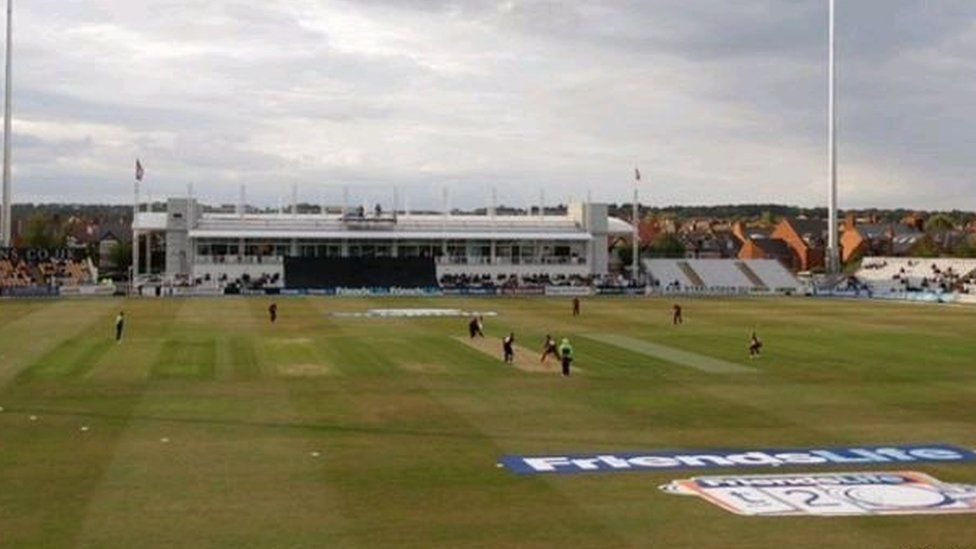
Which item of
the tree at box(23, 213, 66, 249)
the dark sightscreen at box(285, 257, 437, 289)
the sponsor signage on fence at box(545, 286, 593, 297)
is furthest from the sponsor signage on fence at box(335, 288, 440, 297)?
the tree at box(23, 213, 66, 249)

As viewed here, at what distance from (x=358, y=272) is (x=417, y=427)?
88787mm

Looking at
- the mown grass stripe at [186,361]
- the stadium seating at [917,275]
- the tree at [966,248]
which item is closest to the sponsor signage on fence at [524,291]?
the stadium seating at [917,275]

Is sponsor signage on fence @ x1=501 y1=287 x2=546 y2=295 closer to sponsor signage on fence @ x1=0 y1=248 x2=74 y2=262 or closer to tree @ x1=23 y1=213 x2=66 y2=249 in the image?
sponsor signage on fence @ x1=0 y1=248 x2=74 y2=262

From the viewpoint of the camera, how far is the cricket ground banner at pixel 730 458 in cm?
2308

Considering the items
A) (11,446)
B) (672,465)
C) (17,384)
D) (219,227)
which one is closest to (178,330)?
(17,384)

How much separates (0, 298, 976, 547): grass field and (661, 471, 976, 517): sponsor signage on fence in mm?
477

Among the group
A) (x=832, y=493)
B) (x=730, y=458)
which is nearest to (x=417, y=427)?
(x=730, y=458)

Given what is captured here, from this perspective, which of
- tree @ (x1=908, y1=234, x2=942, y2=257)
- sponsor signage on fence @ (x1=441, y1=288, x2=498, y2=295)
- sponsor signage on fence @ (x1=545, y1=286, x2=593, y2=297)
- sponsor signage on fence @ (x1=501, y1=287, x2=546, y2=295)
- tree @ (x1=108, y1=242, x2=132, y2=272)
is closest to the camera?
sponsor signage on fence @ (x1=441, y1=288, x2=498, y2=295)

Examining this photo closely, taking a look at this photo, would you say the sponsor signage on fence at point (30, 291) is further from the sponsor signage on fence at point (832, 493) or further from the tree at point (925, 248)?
the tree at point (925, 248)

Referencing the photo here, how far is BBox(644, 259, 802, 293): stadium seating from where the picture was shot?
372ft

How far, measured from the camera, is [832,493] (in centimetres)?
2052

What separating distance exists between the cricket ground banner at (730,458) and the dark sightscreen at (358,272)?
287 feet

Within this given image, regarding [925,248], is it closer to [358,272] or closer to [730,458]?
[358,272]

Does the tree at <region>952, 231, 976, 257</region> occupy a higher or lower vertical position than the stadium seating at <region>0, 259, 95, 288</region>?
higher
